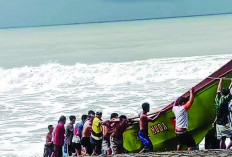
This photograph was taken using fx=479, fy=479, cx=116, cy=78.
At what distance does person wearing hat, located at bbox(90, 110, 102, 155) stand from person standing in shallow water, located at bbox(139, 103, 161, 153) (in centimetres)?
120

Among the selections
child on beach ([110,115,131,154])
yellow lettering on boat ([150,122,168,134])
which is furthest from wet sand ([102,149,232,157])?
child on beach ([110,115,131,154])

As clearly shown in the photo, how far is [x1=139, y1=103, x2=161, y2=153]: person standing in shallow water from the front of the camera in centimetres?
963

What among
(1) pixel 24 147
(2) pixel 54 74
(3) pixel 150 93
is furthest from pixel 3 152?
(2) pixel 54 74

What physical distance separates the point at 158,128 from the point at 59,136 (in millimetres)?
2506

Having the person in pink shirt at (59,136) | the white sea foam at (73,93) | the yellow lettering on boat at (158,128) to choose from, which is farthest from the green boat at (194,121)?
the white sea foam at (73,93)

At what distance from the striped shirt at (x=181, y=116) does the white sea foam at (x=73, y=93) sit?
6.38 m

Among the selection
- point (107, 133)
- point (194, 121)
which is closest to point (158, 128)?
point (194, 121)

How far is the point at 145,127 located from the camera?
9766 millimetres

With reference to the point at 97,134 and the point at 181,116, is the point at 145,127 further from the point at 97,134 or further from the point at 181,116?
the point at 97,134

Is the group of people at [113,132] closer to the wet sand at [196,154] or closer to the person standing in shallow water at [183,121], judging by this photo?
the person standing in shallow water at [183,121]

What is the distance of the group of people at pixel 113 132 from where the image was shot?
921cm

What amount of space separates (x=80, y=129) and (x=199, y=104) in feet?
10.5

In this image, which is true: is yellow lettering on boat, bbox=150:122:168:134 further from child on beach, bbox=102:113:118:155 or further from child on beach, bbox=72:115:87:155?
child on beach, bbox=72:115:87:155

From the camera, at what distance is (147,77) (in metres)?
31.6
